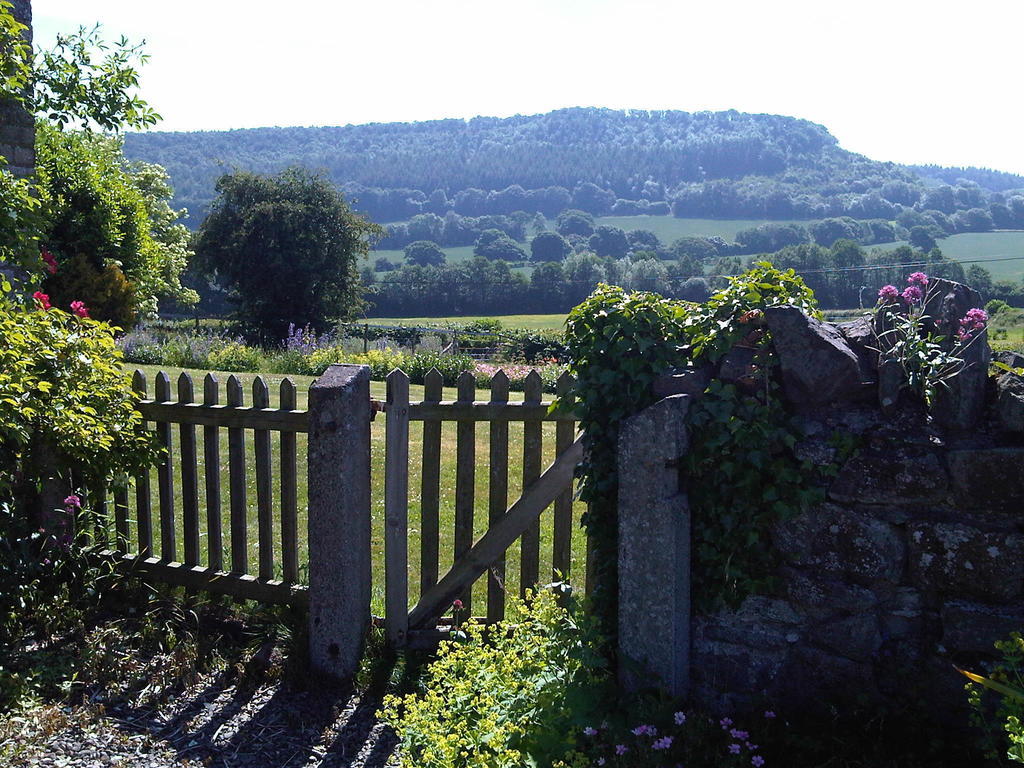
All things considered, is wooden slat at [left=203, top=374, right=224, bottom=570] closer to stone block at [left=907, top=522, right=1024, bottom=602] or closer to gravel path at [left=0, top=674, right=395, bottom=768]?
gravel path at [left=0, top=674, right=395, bottom=768]

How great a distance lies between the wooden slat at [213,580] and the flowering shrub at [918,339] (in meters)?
3.25

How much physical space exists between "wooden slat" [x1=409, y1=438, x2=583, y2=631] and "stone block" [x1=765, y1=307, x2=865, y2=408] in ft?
4.05

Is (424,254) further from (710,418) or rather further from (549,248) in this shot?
(710,418)

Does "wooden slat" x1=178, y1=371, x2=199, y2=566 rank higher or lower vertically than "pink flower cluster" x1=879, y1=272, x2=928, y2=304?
lower

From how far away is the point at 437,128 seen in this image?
195 m

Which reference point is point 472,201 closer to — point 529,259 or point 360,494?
point 529,259

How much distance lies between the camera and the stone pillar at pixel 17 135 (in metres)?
6.46

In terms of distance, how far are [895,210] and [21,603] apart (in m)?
105

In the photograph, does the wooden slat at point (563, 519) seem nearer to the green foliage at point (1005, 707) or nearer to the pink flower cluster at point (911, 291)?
the pink flower cluster at point (911, 291)

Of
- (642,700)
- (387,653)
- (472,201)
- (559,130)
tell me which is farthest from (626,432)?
(559,130)

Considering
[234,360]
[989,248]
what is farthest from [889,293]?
[989,248]

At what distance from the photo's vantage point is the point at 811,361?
289cm

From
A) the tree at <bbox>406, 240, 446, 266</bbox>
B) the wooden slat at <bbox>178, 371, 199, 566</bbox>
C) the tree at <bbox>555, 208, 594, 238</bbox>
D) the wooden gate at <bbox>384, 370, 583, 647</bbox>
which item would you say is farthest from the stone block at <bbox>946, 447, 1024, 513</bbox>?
the tree at <bbox>555, 208, 594, 238</bbox>

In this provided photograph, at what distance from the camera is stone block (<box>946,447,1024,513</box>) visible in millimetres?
2629
